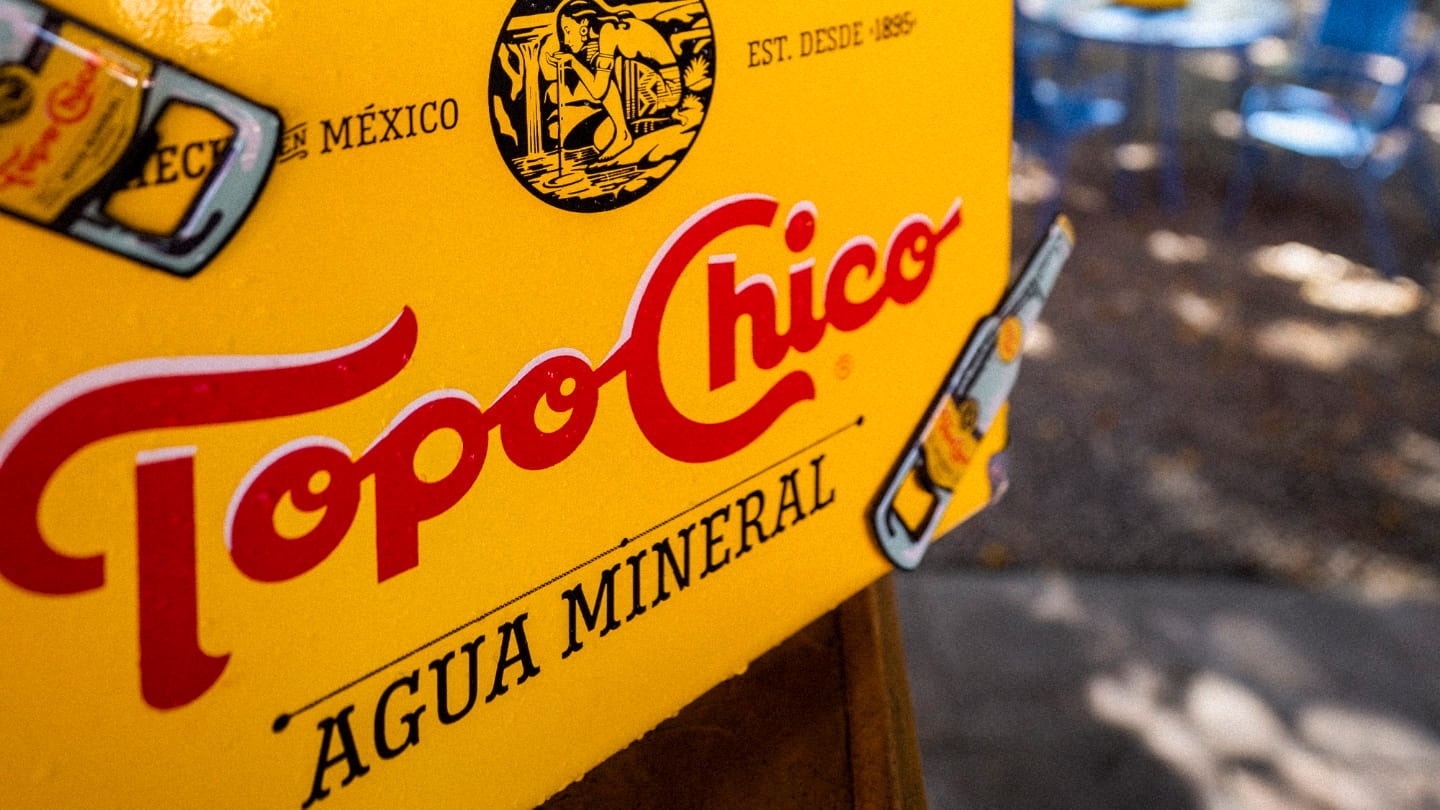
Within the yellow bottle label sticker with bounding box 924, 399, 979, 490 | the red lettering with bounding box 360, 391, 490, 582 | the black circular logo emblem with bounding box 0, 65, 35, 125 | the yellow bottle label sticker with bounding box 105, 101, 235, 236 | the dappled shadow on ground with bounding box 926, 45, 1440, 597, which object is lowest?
the dappled shadow on ground with bounding box 926, 45, 1440, 597

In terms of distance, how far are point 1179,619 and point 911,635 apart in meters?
0.61

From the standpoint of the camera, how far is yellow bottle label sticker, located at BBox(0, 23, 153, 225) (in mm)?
443

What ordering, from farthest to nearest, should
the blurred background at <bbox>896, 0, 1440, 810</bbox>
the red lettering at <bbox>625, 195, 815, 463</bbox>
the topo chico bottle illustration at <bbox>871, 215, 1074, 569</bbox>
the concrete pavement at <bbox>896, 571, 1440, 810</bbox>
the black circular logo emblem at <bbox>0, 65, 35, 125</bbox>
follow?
the blurred background at <bbox>896, 0, 1440, 810</bbox> < the concrete pavement at <bbox>896, 571, 1440, 810</bbox> < the topo chico bottle illustration at <bbox>871, 215, 1074, 569</bbox> < the red lettering at <bbox>625, 195, 815, 463</bbox> < the black circular logo emblem at <bbox>0, 65, 35, 125</bbox>

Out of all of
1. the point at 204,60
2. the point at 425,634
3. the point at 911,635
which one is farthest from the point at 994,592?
the point at 204,60

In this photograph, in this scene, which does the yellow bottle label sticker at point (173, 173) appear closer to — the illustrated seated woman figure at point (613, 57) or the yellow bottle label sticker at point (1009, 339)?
the illustrated seated woman figure at point (613, 57)

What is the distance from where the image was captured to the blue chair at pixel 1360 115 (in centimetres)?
459

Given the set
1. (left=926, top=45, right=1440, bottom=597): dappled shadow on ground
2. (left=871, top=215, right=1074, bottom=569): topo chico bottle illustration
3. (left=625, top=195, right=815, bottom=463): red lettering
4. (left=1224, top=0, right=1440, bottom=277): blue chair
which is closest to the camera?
(left=625, top=195, right=815, bottom=463): red lettering

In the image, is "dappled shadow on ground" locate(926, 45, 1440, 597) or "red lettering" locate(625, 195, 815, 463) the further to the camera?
"dappled shadow on ground" locate(926, 45, 1440, 597)

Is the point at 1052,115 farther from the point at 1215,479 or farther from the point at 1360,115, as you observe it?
the point at 1215,479

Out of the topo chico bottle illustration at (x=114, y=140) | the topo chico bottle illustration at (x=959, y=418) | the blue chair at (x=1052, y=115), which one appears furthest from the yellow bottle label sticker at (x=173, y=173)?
the blue chair at (x=1052, y=115)

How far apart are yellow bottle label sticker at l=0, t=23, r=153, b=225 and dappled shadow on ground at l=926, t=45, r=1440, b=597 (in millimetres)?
2587

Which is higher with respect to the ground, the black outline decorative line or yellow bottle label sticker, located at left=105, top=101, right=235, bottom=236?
yellow bottle label sticker, located at left=105, top=101, right=235, bottom=236

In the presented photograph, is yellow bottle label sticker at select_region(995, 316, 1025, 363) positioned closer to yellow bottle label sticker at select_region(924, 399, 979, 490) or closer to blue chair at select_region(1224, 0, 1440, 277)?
yellow bottle label sticker at select_region(924, 399, 979, 490)

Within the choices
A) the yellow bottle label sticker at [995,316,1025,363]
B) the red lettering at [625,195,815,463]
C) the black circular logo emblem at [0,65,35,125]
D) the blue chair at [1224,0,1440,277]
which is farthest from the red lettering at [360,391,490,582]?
the blue chair at [1224,0,1440,277]
